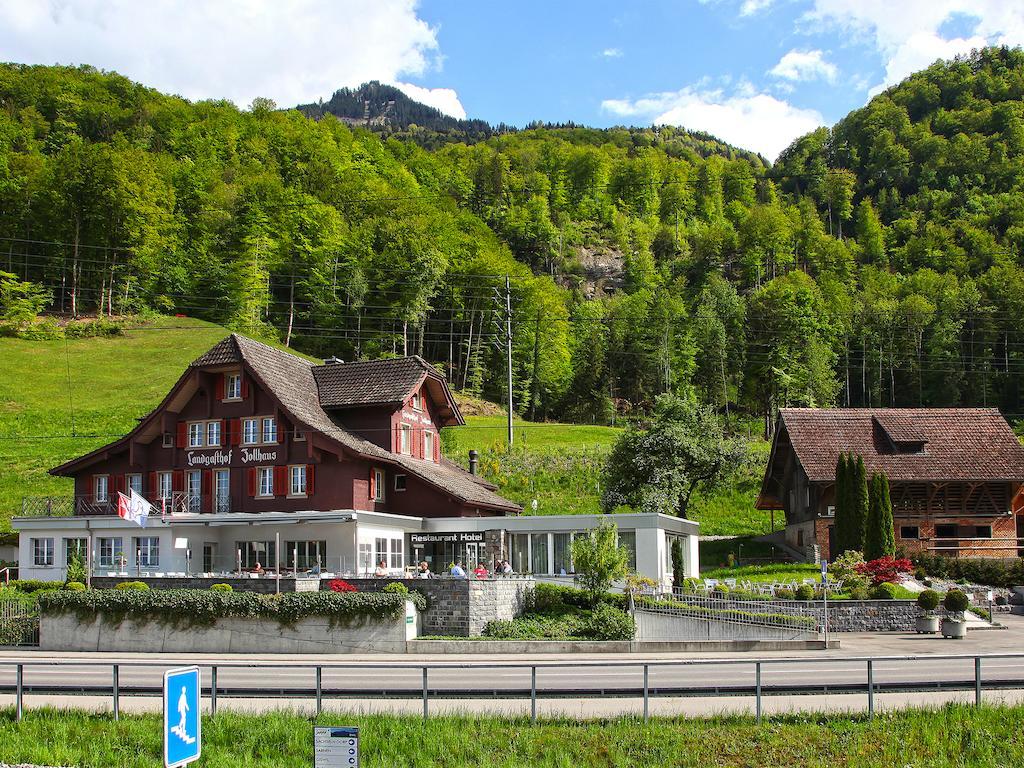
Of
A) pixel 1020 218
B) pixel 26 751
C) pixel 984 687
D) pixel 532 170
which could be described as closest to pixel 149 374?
pixel 26 751

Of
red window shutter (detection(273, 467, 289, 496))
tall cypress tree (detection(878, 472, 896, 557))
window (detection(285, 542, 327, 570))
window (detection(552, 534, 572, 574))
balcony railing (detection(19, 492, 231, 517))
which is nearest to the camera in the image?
window (detection(285, 542, 327, 570))

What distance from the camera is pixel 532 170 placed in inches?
7569

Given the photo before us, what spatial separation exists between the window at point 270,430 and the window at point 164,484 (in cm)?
520

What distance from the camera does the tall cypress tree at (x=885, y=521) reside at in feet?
155

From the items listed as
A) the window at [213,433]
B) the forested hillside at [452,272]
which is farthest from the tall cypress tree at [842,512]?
the forested hillside at [452,272]

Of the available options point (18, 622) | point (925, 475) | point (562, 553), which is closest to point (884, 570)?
point (562, 553)

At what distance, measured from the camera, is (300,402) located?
4553cm

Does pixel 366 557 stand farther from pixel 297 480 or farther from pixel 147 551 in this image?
pixel 147 551

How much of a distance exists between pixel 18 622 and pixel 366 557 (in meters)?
13.0

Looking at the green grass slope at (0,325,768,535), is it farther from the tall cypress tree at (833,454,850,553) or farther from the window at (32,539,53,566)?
the window at (32,539,53,566)

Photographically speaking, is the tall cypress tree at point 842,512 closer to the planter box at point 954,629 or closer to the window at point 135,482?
the planter box at point 954,629

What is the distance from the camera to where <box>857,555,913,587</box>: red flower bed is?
132 ft

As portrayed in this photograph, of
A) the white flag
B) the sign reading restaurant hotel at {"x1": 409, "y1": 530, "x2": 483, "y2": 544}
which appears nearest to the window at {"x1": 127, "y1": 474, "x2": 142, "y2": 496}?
the white flag

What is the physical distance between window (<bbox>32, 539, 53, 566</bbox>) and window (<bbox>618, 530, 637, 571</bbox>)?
78.2ft
